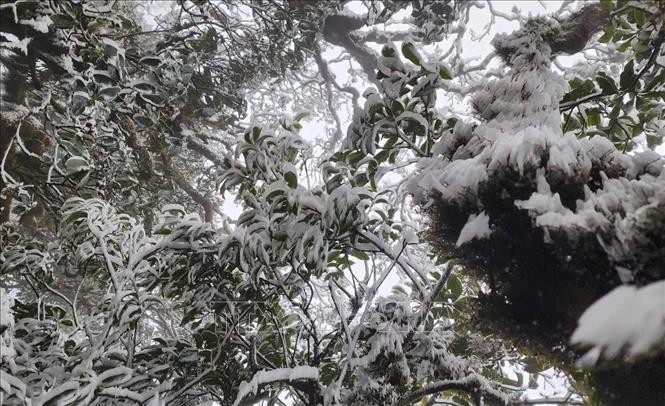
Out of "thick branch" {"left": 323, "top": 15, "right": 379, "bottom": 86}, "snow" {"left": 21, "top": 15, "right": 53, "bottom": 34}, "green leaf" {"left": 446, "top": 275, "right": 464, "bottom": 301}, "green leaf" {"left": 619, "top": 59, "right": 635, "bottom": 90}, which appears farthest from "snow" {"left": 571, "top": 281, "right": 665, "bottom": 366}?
"thick branch" {"left": 323, "top": 15, "right": 379, "bottom": 86}

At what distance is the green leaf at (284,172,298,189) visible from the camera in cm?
141

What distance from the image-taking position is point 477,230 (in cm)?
98

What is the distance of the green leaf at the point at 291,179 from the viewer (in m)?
1.41

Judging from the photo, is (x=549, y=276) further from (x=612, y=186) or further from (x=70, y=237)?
(x=70, y=237)

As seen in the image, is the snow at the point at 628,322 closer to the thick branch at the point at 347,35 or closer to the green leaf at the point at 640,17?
the green leaf at the point at 640,17

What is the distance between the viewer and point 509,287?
40.5 inches

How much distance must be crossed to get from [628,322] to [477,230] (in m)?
0.50

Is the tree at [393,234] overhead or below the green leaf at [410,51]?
below

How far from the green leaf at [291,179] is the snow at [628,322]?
3.36 ft

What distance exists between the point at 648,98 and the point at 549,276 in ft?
4.02

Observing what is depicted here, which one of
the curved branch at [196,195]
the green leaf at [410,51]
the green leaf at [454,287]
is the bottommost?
the curved branch at [196,195]

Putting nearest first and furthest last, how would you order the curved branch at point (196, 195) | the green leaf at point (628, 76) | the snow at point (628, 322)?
1. the snow at point (628, 322)
2. the green leaf at point (628, 76)
3. the curved branch at point (196, 195)

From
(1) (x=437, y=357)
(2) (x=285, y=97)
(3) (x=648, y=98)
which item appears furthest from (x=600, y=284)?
(2) (x=285, y=97)

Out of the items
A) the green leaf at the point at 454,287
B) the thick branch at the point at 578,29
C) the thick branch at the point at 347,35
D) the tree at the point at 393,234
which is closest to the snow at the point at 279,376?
the tree at the point at 393,234
